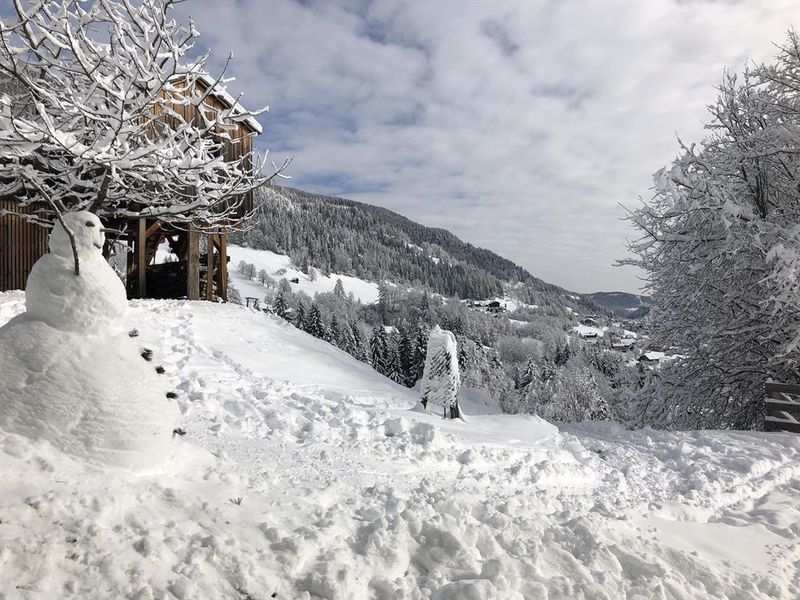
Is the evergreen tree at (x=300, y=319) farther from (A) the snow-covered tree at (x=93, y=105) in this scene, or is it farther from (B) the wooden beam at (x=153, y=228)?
(A) the snow-covered tree at (x=93, y=105)

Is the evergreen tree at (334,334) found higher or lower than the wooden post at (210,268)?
lower

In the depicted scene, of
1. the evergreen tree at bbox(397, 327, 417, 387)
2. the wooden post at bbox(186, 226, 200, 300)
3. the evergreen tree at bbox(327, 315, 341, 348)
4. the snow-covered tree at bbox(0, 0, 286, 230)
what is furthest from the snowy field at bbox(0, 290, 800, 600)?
the evergreen tree at bbox(327, 315, 341, 348)

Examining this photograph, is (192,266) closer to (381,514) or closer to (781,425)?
(381,514)

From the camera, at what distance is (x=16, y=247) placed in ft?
38.9

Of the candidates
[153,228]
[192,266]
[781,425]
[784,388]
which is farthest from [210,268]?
[781,425]

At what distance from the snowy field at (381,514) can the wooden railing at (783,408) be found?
136 cm

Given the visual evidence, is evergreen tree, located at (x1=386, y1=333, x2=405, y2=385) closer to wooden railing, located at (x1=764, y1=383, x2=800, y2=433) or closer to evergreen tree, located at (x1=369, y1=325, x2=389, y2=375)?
evergreen tree, located at (x1=369, y1=325, x2=389, y2=375)

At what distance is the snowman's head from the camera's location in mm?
3559

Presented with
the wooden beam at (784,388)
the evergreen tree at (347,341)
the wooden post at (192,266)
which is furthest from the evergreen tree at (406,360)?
the wooden beam at (784,388)

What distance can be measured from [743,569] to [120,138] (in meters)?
7.01

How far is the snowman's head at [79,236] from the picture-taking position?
3559mm

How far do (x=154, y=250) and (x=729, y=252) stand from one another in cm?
1592

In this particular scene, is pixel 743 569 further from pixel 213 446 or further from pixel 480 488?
pixel 213 446

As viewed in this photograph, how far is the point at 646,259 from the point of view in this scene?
12.3 m
